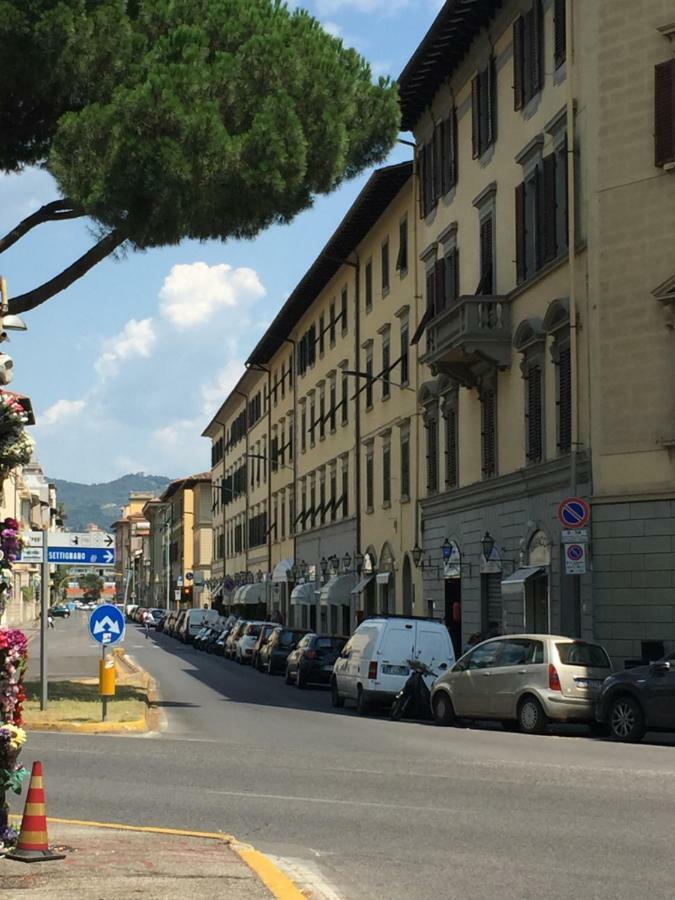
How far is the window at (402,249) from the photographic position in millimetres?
45938

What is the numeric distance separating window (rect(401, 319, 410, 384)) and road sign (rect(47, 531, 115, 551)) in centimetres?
2292

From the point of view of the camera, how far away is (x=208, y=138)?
23.3 m

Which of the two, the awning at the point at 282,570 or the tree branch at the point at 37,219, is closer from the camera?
the tree branch at the point at 37,219

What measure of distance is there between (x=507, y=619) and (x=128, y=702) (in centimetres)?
1025

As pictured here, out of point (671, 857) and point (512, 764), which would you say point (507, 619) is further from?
point (671, 857)

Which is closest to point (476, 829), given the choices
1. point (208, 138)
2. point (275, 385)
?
point (208, 138)

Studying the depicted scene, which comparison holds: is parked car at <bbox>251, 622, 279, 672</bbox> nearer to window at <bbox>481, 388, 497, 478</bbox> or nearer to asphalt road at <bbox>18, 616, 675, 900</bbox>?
window at <bbox>481, 388, 497, 478</bbox>

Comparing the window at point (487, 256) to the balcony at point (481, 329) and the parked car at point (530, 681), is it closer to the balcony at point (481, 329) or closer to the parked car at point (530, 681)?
the balcony at point (481, 329)

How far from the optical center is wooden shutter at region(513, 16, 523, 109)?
1332 inches

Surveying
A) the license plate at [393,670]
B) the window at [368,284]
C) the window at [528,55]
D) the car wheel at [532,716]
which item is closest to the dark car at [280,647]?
the window at [368,284]

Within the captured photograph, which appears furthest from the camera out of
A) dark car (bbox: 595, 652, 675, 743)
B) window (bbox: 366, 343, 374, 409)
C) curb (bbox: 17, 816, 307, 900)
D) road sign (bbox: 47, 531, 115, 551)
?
window (bbox: 366, 343, 374, 409)

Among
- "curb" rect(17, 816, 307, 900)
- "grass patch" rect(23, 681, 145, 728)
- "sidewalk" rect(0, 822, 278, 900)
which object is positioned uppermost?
"grass patch" rect(23, 681, 145, 728)

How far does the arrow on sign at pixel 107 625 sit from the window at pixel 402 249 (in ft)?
77.9

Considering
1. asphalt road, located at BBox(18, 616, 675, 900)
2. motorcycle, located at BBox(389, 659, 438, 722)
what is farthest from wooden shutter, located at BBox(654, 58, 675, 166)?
asphalt road, located at BBox(18, 616, 675, 900)
